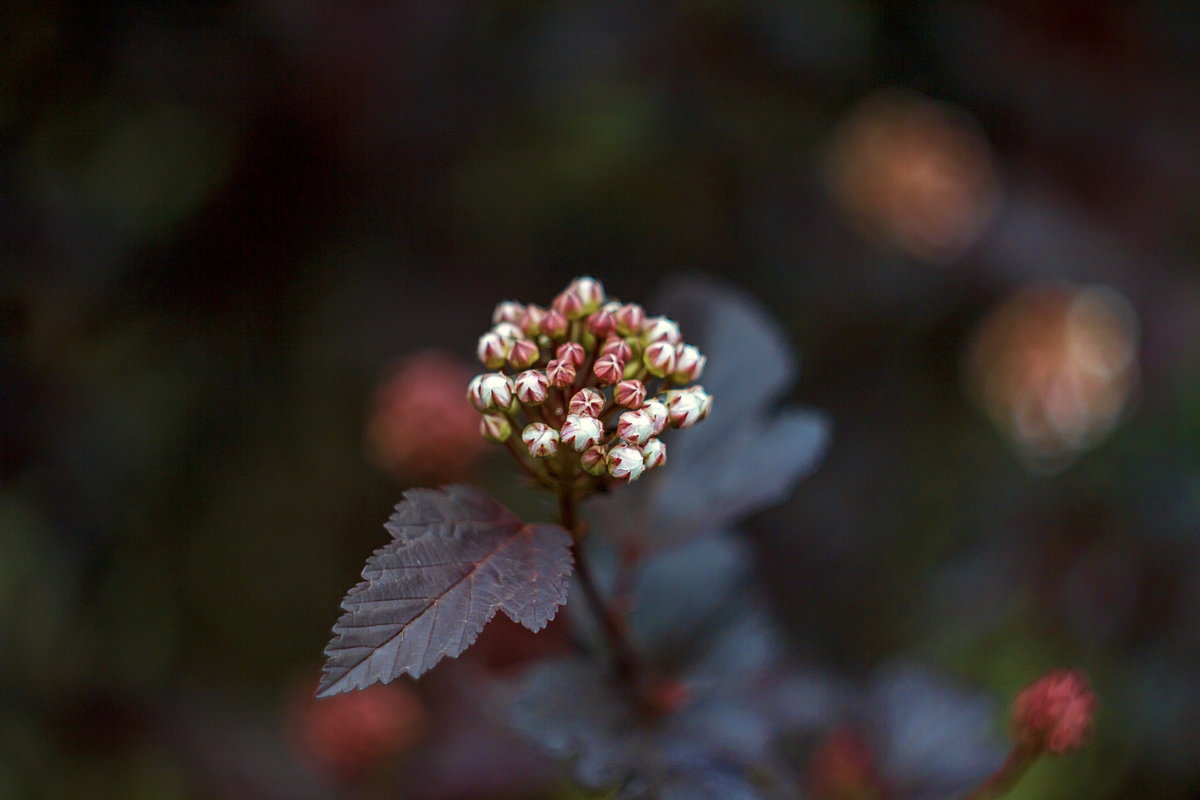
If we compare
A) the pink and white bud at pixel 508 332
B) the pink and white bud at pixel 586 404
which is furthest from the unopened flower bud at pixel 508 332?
the pink and white bud at pixel 586 404

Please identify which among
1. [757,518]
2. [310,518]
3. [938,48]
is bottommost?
[757,518]

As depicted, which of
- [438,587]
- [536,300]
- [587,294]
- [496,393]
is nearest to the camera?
[438,587]

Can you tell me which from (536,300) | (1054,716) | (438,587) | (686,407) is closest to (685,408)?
(686,407)

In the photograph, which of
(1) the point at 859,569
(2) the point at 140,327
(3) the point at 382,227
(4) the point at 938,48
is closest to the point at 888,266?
(4) the point at 938,48

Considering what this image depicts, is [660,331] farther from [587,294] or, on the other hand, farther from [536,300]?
[536,300]

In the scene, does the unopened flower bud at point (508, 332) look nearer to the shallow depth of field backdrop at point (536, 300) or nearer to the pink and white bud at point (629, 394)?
the pink and white bud at point (629, 394)

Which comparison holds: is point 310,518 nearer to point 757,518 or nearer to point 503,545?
point 757,518
